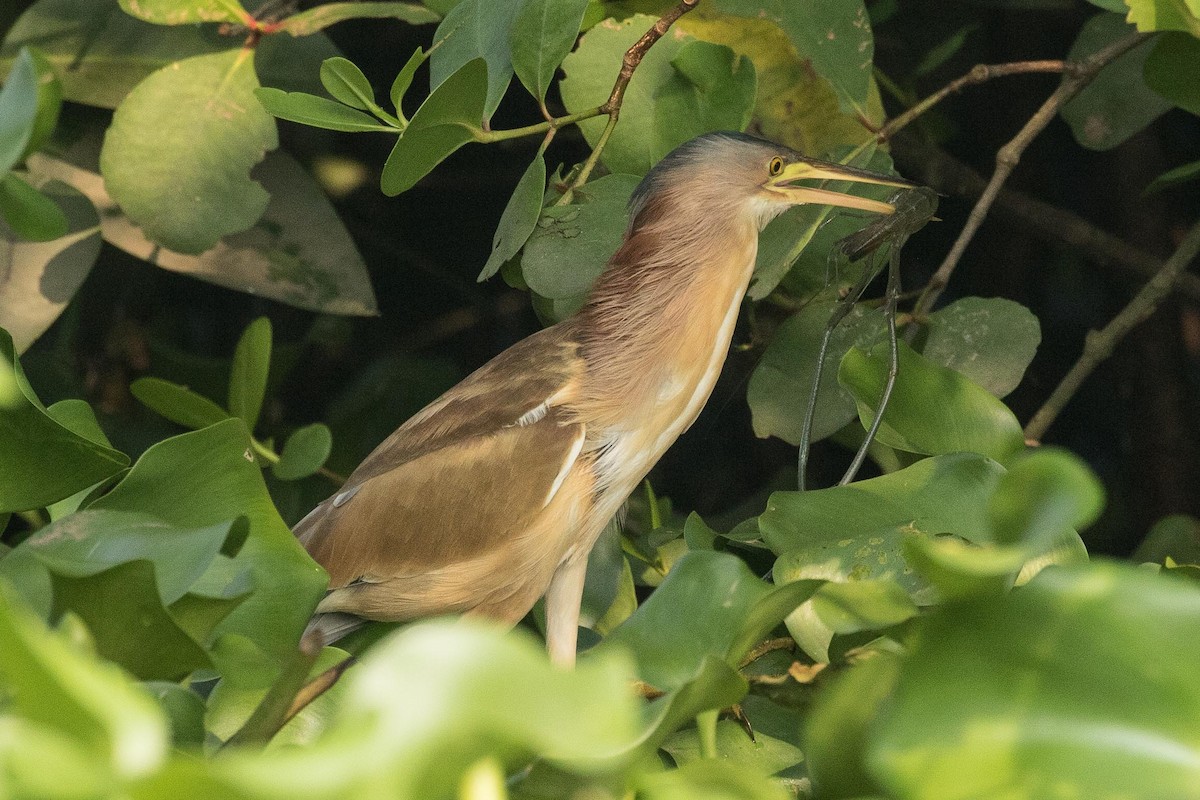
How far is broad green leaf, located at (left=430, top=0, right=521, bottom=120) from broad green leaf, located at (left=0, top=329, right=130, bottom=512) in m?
0.36

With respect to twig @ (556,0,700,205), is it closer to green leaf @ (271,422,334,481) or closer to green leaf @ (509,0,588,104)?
green leaf @ (509,0,588,104)

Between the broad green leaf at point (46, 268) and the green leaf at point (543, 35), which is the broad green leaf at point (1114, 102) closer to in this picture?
the green leaf at point (543, 35)

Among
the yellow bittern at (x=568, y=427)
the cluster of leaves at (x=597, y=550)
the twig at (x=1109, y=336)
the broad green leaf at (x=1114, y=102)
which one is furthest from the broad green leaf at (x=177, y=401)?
the broad green leaf at (x=1114, y=102)

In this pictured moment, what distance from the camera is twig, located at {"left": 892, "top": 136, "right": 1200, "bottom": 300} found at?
4.51 feet

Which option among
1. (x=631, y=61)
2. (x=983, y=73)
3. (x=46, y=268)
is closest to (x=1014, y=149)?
(x=983, y=73)

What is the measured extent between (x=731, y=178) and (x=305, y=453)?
1.39 feet

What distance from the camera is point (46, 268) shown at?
128cm

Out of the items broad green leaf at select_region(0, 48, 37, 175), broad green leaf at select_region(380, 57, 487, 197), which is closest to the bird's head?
broad green leaf at select_region(380, 57, 487, 197)

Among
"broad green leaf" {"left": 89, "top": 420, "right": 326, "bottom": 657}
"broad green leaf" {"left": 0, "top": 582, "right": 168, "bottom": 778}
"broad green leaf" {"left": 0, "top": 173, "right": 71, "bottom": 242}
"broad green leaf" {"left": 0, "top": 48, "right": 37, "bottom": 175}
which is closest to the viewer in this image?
"broad green leaf" {"left": 0, "top": 582, "right": 168, "bottom": 778}

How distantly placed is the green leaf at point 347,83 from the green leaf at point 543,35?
105 millimetres

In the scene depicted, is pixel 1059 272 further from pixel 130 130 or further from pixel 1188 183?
pixel 130 130

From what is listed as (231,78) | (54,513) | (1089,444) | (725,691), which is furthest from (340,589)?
(1089,444)

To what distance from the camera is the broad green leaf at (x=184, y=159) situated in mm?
1159

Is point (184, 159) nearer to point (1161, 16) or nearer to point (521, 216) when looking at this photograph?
point (521, 216)
